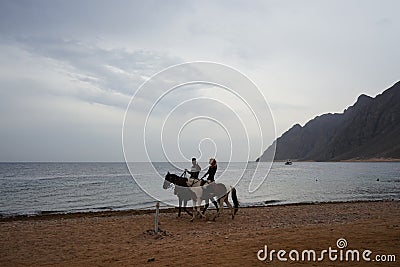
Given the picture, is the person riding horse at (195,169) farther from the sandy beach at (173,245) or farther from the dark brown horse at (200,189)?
the sandy beach at (173,245)

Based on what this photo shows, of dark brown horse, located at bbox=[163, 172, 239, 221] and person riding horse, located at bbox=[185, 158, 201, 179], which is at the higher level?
person riding horse, located at bbox=[185, 158, 201, 179]

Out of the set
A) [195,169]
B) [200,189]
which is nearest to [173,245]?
[200,189]

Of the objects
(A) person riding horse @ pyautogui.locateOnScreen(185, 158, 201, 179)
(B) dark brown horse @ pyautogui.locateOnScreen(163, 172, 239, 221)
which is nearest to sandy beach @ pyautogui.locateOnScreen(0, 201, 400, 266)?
(B) dark brown horse @ pyautogui.locateOnScreen(163, 172, 239, 221)

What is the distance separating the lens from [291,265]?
8.52m

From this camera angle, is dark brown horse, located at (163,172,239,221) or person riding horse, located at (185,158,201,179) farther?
person riding horse, located at (185,158,201,179)

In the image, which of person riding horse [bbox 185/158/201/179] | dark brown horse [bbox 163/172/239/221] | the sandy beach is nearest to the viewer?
the sandy beach

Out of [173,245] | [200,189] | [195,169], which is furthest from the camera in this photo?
[195,169]

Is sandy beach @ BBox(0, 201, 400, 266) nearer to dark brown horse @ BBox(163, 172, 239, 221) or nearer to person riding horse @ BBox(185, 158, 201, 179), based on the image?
dark brown horse @ BBox(163, 172, 239, 221)

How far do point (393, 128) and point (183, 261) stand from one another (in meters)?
209

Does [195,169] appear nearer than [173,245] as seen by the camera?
No

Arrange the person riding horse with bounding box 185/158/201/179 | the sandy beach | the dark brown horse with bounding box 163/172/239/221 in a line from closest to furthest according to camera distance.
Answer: the sandy beach → the dark brown horse with bounding box 163/172/239/221 → the person riding horse with bounding box 185/158/201/179

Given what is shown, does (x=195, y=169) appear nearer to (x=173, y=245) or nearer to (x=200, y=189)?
(x=200, y=189)

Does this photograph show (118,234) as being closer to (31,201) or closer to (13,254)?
(13,254)

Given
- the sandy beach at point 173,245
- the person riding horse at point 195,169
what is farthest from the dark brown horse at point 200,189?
the sandy beach at point 173,245
